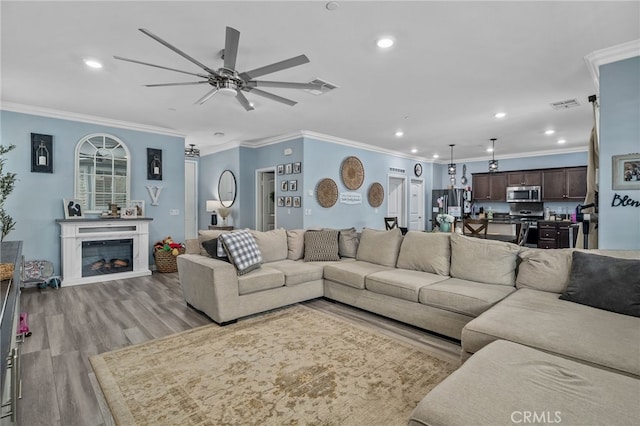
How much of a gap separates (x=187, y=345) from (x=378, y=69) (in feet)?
10.3

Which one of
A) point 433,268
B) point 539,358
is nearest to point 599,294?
point 539,358

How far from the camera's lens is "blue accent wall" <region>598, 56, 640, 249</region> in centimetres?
278

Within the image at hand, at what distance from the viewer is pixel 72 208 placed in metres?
4.80

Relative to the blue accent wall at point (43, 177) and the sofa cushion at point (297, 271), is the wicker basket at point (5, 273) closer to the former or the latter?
the sofa cushion at point (297, 271)

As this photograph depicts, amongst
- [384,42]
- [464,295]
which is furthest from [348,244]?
[384,42]

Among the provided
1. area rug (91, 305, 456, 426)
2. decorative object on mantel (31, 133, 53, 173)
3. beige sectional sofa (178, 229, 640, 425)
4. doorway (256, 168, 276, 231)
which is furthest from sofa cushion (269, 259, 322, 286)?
decorative object on mantel (31, 133, 53, 173)

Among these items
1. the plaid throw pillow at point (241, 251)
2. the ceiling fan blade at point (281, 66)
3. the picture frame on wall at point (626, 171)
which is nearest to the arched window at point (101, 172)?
the plaid throw pillow at point (241, 251)

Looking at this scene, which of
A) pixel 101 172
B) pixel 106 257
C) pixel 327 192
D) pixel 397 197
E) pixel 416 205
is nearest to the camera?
pixel 106 257

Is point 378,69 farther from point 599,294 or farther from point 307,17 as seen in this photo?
point 599,294

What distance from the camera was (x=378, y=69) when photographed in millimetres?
3254

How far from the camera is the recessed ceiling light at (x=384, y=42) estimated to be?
2654mm

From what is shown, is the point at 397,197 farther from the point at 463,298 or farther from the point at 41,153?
the point at 41,153


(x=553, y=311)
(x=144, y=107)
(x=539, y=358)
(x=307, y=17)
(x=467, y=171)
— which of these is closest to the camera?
(x=539, y=358)

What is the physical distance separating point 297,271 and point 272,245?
0.63m
